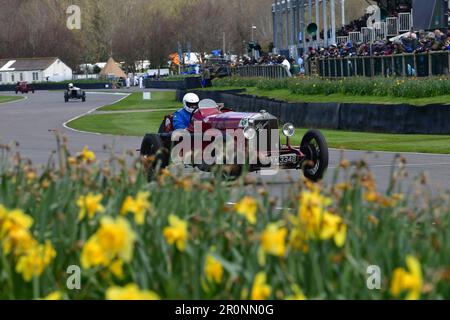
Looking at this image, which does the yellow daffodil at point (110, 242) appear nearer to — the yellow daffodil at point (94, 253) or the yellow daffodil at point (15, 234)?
the yellow daffodil at point (94, 253)

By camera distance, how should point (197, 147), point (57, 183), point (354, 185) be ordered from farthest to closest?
point (197, 147) → point (57, 183) → point (354, 185)

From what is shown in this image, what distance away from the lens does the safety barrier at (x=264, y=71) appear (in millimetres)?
53362

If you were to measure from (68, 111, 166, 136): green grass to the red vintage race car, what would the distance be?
15.0m

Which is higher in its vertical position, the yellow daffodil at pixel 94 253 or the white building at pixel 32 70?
the white building at pixel 32 70

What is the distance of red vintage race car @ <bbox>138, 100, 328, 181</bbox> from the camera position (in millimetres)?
16016

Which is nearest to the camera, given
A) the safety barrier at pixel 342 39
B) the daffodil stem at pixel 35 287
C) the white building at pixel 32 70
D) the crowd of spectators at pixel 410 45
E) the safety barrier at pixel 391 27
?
the daffodil stem at pixel 35 287

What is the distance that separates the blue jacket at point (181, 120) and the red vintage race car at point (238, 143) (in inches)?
3.4

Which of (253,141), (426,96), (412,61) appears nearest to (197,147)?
(253,141)

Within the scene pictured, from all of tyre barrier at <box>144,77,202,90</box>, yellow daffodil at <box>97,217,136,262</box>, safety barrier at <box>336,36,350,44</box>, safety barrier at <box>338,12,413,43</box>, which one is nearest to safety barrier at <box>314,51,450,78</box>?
safety barrier at <box>338,12,413,43</box>

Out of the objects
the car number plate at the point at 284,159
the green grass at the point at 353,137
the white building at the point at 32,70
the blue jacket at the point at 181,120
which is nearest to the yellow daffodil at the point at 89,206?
the car number plate at the point at 284,159

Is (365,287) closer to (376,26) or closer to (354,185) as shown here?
(354,185)

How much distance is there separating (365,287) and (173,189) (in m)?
2.12

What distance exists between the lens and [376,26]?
189 feet
